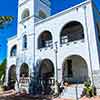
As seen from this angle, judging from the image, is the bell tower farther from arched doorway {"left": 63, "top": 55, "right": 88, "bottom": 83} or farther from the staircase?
the staircase

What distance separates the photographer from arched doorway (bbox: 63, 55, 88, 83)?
1973 centimetres

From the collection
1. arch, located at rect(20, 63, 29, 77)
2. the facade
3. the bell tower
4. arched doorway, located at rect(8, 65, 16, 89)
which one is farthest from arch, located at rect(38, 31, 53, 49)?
arched doorway, located at rect(8, 65, 16, 89)

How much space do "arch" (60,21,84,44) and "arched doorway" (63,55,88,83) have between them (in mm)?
2339

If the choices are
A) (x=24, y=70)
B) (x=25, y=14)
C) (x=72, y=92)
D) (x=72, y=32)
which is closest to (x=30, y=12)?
(x=25, y=14)

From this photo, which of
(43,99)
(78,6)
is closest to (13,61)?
(43,99)

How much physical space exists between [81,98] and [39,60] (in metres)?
8.14

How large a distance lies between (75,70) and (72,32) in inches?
200

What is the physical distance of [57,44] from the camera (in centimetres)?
1938

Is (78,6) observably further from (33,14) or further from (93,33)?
(33,14)

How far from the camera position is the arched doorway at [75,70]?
64.7 feet

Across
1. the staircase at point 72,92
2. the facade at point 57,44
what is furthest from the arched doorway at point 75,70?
the staircase at point 72,92

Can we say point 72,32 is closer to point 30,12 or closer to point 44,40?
point 44,40

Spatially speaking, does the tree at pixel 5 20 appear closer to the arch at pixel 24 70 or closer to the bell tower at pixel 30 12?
the bell tower at pixel 30 12

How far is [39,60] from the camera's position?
2114 centimetres
